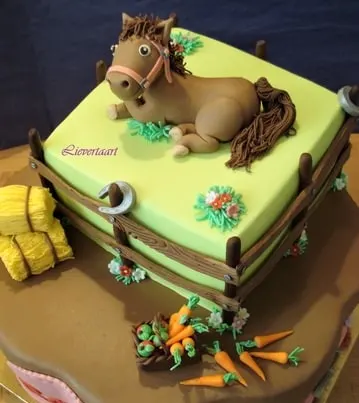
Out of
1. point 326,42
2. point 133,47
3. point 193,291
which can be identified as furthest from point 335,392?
point 326,42

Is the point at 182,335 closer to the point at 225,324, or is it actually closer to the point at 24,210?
the point at 225,324

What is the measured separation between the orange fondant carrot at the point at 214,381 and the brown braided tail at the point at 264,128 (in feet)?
1.24

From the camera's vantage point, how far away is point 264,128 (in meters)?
1.45

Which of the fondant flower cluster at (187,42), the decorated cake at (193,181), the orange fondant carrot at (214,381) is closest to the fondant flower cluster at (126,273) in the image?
the decorated cake at (193,181)

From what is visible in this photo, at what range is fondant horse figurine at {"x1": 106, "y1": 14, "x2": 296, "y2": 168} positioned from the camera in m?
1.36

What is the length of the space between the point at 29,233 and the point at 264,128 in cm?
49

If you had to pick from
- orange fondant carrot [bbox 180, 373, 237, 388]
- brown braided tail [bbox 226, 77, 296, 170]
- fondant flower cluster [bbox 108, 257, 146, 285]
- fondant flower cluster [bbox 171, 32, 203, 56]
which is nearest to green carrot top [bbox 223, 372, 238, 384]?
orange fondant carrot [bbox 180, 373, 237, 388]

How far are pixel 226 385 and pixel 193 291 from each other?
180 millimetres

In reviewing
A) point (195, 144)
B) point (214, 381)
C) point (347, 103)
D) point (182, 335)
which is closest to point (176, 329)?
point (182, 335)

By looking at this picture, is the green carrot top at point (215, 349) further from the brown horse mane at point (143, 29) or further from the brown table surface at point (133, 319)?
the brown horse mane at point (143, 29)

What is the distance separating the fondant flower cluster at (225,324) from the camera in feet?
4.78

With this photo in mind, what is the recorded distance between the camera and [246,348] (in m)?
1.46

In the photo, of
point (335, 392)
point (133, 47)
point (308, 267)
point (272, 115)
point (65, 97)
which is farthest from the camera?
point (65, 97)

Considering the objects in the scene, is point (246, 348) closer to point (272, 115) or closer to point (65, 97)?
point (272, 115)
